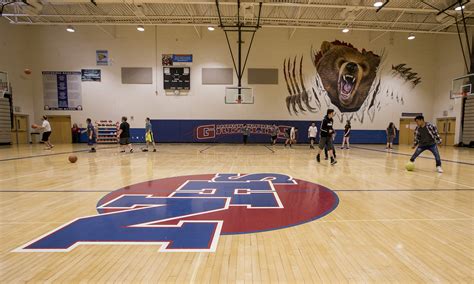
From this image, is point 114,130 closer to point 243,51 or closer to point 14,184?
point 243,51

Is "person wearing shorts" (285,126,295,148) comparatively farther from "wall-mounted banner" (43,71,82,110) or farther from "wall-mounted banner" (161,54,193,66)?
"wall-mounted banner" (43,71,82,110)

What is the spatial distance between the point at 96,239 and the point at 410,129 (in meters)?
24.4

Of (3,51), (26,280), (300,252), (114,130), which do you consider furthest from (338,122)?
(3,51)

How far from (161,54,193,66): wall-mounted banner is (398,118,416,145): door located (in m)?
18.2

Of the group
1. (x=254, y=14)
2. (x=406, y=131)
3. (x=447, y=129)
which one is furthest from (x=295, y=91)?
(x=447, y=129)

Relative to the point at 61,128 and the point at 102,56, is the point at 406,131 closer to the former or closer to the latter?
the point at 102,56

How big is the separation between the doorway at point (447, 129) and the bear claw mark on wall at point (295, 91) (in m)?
10.2

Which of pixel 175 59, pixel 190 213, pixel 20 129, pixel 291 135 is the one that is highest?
pixel 175 59

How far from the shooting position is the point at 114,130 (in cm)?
1995

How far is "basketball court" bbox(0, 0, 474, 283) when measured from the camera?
8.38 ft

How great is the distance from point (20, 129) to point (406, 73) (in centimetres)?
3104

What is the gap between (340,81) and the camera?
20.1 metres

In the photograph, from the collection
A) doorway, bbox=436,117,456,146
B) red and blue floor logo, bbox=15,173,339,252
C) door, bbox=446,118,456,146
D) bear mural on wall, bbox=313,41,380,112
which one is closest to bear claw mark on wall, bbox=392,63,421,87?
bear mural on wall, bbox=313,41,380,112

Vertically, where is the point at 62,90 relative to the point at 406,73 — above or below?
below
